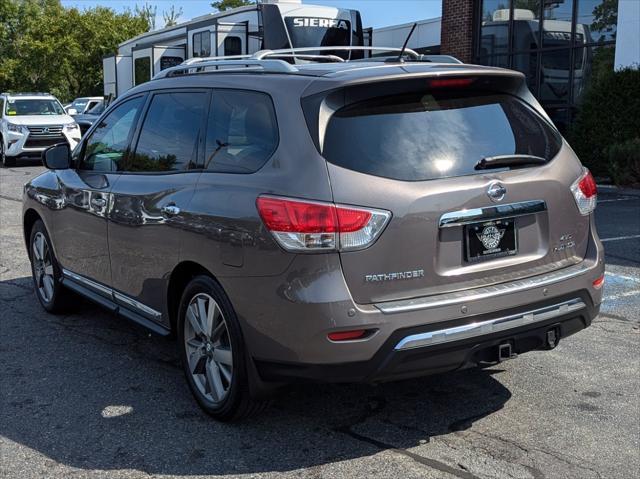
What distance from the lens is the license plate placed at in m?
3.53

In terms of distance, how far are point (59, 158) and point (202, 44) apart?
1312 centimetres

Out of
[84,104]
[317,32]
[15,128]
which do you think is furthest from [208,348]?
[84,104]

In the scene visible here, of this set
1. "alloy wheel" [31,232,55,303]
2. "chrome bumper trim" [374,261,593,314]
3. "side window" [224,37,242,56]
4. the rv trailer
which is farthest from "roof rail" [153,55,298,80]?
"side window" [224,37,242,56]

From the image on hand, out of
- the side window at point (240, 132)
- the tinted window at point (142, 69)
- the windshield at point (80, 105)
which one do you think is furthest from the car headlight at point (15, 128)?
the side window at point (240, 132)

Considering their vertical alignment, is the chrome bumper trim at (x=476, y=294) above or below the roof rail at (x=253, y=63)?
below

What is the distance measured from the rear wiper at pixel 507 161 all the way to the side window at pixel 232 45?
46.2 ft

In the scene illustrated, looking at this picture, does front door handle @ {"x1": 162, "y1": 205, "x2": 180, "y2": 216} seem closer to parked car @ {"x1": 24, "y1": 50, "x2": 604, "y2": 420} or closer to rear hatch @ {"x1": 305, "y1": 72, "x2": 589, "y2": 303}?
parked car @ {"x1": 24, "y1": 50, "x2": 604, "y2": 420}

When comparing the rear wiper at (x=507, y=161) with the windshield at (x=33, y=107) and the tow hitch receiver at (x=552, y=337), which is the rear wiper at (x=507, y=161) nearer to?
the tow hitch receiver at (x=552, y=337)

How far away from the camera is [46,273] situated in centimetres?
609

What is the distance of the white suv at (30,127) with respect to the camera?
66.4ft

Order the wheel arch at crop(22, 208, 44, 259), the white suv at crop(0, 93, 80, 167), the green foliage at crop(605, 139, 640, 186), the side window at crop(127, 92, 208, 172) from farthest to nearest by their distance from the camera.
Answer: the white suv at crop(0, 93, 80, 167), the green foliage at crop(605, 139, 640, 186), the wheel arch at crop(22, 208, 44, 259), the side window at crop(127, 92, 208, 172)

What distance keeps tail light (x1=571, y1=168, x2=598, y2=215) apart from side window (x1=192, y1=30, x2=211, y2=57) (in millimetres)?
14558

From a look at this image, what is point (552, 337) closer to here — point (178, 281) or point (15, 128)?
point (178, 281)

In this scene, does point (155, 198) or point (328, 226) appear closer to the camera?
point (328, 226)
